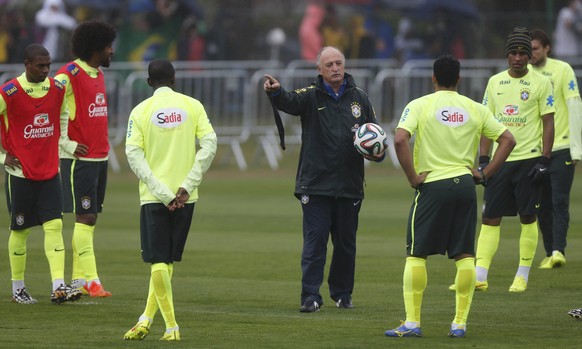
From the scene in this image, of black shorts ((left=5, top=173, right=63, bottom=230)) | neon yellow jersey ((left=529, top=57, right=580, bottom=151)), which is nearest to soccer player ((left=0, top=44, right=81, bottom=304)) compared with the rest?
black shorts ((left=5, top=173, right=63, bottom=230))

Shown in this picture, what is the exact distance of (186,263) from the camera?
51.1ft

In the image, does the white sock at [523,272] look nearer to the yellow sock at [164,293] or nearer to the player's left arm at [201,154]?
the player's left arm at [201,154]

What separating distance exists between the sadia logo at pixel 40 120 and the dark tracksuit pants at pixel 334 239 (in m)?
2.55

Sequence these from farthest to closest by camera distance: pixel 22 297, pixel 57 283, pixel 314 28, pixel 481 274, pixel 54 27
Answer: pixel 314 28
pixel 54 27
pixel 481 274
pixel 22 297
pixel 57 283

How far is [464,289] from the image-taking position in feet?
33.3

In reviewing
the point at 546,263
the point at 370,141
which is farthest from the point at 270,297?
the point at 546,263

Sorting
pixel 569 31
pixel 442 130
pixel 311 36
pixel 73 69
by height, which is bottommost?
pixel 311 36

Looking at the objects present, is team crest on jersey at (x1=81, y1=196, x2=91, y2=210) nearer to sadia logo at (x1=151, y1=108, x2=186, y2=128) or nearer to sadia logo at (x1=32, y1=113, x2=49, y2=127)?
sadia logo at (x1=32, y1=113, x2=49, y2=127)

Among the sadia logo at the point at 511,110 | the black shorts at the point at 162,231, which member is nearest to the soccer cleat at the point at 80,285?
the black shorts at the point at 162,231

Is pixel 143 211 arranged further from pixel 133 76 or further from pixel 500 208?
pixel 133 76

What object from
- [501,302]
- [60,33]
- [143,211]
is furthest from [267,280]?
[60,33]

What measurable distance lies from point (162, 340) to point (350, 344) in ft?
4.75

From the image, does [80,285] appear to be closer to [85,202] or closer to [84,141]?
[85,202]

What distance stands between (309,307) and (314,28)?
2160cm
